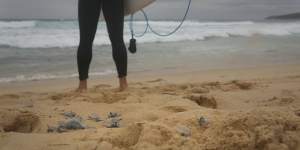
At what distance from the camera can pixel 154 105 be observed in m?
3.25

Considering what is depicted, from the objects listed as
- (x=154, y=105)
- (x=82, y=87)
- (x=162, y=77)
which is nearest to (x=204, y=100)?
(x=154, y=105)

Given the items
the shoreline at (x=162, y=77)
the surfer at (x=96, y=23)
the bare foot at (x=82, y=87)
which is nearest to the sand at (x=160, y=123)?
the bare foot at (x=82, y=87)

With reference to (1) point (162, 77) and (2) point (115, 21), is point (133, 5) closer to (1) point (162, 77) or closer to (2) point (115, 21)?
(2) point (115, 21)

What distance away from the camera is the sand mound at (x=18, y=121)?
244 cm

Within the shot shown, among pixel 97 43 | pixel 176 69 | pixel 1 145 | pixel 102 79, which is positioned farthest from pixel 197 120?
pixel 97 43

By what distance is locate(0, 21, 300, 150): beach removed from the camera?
198 centimetres

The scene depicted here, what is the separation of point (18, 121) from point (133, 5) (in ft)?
7.04

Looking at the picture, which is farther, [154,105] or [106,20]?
[106,20]

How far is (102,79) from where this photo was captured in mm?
5945

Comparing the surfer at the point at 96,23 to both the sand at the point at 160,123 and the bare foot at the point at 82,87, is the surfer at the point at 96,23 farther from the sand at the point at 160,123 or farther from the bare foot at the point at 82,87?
the sand at the point at 160,123

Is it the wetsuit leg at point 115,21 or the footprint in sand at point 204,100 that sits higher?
the wetsuit leg at point 115,21

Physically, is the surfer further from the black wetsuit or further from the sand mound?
the sand mound

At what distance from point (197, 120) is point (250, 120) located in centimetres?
28

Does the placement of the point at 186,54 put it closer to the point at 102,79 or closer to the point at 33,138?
the point at 102,79
